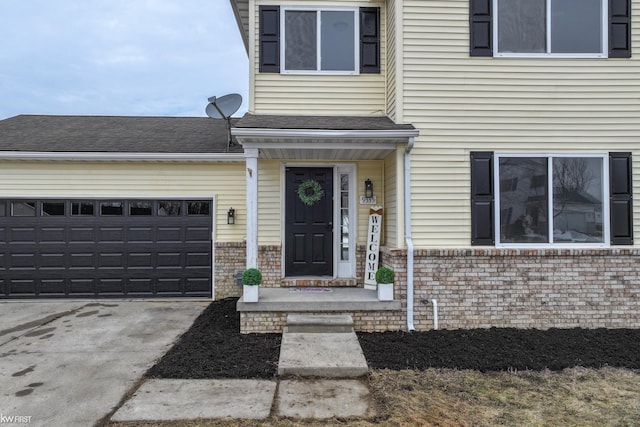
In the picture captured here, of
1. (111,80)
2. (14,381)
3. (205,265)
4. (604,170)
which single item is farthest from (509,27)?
(111,80)

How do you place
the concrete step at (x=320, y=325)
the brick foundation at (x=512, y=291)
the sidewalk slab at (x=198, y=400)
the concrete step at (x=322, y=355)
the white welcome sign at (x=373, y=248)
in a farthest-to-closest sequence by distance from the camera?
the white welcome sign at (x=373, y=248)
the brick foundation at (x=512, y=291)
the concrete step at (x=320, y=325)
the concrete step at (x=322, y=355)
the sidewalk slab at (x=198, y=400)

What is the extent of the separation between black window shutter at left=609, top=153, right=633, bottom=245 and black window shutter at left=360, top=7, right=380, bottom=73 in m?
3.80

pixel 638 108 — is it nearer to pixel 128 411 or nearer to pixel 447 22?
pixel 447 22

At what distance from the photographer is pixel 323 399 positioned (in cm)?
346

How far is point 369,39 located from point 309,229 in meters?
3.29

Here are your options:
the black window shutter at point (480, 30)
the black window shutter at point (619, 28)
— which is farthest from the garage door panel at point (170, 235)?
the black window shutter at point (619, 28)

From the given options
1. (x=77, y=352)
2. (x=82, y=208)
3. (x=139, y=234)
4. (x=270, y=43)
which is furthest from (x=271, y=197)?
(x=82, y=208)

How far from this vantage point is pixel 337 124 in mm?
5711

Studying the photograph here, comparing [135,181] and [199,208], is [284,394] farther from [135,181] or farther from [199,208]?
[135,181]

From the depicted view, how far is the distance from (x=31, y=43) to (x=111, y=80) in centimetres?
481

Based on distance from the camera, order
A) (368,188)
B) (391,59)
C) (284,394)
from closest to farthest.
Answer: (284,394) < (391,59) < (368,188)

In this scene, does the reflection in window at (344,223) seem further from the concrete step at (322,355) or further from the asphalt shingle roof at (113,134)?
the asphalt shingle roof at (113,134)

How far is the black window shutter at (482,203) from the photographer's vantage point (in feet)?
18.0

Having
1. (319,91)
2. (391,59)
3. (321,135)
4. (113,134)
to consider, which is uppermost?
(391,59)
